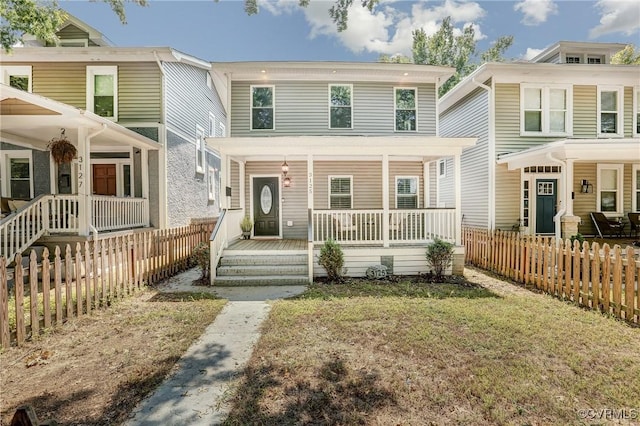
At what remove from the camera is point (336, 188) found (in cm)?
1175

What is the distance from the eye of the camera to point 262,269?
8.24 metres

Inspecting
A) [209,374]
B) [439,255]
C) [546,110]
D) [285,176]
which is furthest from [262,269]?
[546,110]

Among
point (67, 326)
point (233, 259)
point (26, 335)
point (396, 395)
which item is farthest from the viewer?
point (233, 259)

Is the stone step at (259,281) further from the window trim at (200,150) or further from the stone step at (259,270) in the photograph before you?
the window trim at (200,150)

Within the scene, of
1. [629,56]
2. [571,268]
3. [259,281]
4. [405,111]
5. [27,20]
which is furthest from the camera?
[629,56]

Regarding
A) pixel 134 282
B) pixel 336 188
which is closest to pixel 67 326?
pixel 134 282

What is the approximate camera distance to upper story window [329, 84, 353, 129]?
11.6 metres

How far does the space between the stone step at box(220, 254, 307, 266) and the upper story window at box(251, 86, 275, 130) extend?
513 cm

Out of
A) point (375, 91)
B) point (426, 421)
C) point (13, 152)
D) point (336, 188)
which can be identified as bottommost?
point (426, 421)

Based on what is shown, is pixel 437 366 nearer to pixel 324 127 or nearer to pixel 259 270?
pixel 259 270

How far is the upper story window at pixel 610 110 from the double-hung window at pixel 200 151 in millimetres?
16032

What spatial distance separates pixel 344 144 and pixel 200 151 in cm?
903

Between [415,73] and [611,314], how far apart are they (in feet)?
29.9

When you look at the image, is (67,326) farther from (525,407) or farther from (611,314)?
(611,314)
